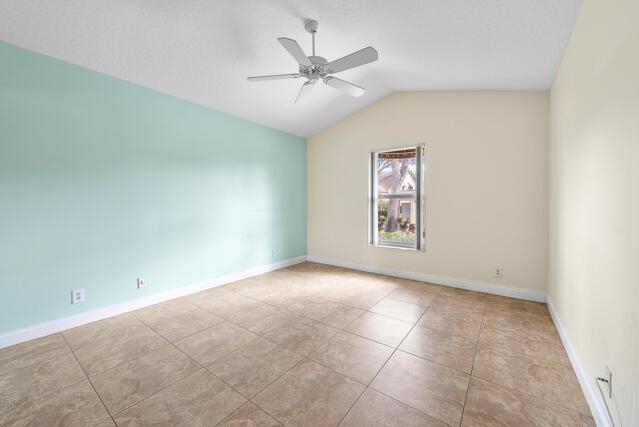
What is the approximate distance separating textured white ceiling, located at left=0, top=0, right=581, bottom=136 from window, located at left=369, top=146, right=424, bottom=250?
1231mm

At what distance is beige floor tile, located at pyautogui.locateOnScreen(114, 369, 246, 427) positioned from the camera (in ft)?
4.55

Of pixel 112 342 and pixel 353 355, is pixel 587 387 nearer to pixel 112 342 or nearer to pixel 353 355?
pixel 353 355

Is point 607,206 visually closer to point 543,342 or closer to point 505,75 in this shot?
point 543,342

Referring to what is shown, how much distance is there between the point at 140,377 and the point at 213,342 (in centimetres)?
55

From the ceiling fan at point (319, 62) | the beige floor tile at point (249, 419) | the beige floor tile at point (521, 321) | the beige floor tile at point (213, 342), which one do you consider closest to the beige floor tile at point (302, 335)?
the beige floor tile at point (213, 342)

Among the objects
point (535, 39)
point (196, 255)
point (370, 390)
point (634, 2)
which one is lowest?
point (370, 390)

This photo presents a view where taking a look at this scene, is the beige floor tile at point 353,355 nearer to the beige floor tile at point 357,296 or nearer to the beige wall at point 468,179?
the beige floor tile at point 357,296

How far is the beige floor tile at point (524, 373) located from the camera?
1.56 metres

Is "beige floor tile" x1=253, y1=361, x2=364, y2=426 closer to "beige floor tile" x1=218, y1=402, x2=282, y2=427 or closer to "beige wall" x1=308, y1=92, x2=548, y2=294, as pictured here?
"beige floor tile" x1=218, y1=402, x2=282, y2=427

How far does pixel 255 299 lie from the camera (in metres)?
3.16

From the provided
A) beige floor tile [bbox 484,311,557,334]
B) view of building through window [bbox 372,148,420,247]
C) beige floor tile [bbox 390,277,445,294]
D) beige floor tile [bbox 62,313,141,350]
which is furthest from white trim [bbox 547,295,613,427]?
beige floor tile [bbox 62,313,141,350]

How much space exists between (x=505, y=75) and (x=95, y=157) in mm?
4371

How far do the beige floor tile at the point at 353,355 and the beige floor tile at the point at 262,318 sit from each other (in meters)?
0.60

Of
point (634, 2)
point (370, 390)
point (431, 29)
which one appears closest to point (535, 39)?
point (431, 29)
